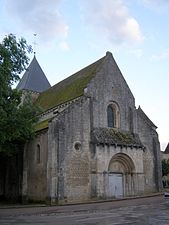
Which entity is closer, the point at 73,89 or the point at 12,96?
the point at 12,96

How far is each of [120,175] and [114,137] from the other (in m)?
3.70

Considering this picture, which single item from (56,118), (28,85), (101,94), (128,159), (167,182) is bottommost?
(167,182)

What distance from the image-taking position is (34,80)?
158 feet

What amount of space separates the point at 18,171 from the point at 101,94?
1118 cm

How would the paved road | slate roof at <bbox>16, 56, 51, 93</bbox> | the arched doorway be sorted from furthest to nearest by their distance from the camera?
slate roof at <bbox>16, 56, 51, 93</bbox> → the arched doorway → the paved road

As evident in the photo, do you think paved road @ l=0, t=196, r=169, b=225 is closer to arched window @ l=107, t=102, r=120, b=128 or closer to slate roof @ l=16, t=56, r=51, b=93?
arched window @ l=107, t=102, r=120, b=128

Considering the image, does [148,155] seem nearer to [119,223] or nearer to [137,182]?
[137,182]

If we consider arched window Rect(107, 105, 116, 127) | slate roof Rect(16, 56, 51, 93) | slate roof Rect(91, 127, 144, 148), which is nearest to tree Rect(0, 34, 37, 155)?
slate roof Rect(91, 127, 144, 148)

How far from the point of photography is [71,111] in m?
27.7

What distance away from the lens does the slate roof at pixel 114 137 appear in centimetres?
2852

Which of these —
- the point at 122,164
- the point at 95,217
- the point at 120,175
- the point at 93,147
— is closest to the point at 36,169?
the point at 93,147

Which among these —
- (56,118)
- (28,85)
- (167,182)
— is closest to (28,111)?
(56,118)

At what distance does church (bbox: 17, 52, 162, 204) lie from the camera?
26344 mm

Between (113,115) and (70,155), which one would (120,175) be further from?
(70,155)
